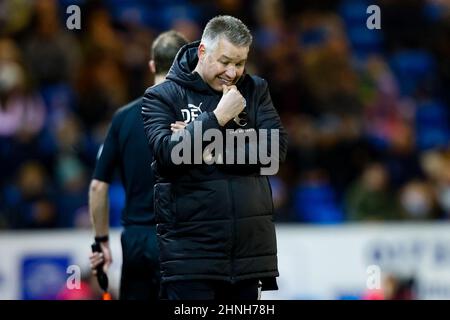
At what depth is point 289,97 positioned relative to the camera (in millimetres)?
11625

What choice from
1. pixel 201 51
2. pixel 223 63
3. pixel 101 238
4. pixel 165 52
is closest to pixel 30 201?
pixel 101 238

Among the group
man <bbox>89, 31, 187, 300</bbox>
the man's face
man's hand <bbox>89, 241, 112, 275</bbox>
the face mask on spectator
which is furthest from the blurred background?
the man's face

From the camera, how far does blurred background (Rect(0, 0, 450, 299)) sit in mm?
9750

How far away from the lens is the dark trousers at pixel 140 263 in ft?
20.1

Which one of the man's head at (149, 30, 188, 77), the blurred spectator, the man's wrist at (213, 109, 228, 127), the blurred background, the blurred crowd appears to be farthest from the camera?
the blurred crowd

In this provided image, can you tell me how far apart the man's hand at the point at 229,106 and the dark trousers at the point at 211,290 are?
735mm

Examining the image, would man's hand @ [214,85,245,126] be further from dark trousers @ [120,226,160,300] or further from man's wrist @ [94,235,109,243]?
man's wrist @ [94,235,109,243]

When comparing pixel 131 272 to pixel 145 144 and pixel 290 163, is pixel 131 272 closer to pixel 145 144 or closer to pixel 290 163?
pixel 145 144

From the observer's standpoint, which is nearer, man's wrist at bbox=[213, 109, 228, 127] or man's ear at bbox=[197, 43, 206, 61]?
man's wrist at bbox=[213, 109, 228, 127]

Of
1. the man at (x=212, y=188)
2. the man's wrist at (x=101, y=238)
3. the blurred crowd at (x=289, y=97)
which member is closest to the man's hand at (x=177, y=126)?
the man at (x=212, y=188)

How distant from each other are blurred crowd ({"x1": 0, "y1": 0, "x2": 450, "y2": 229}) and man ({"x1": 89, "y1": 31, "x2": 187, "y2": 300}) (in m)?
4.01

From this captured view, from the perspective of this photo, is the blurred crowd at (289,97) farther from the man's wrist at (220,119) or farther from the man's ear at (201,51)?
the man's wrist at (220,119)

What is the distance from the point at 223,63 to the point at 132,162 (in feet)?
4.66

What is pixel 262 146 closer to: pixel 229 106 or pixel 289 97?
pixel 229 106
